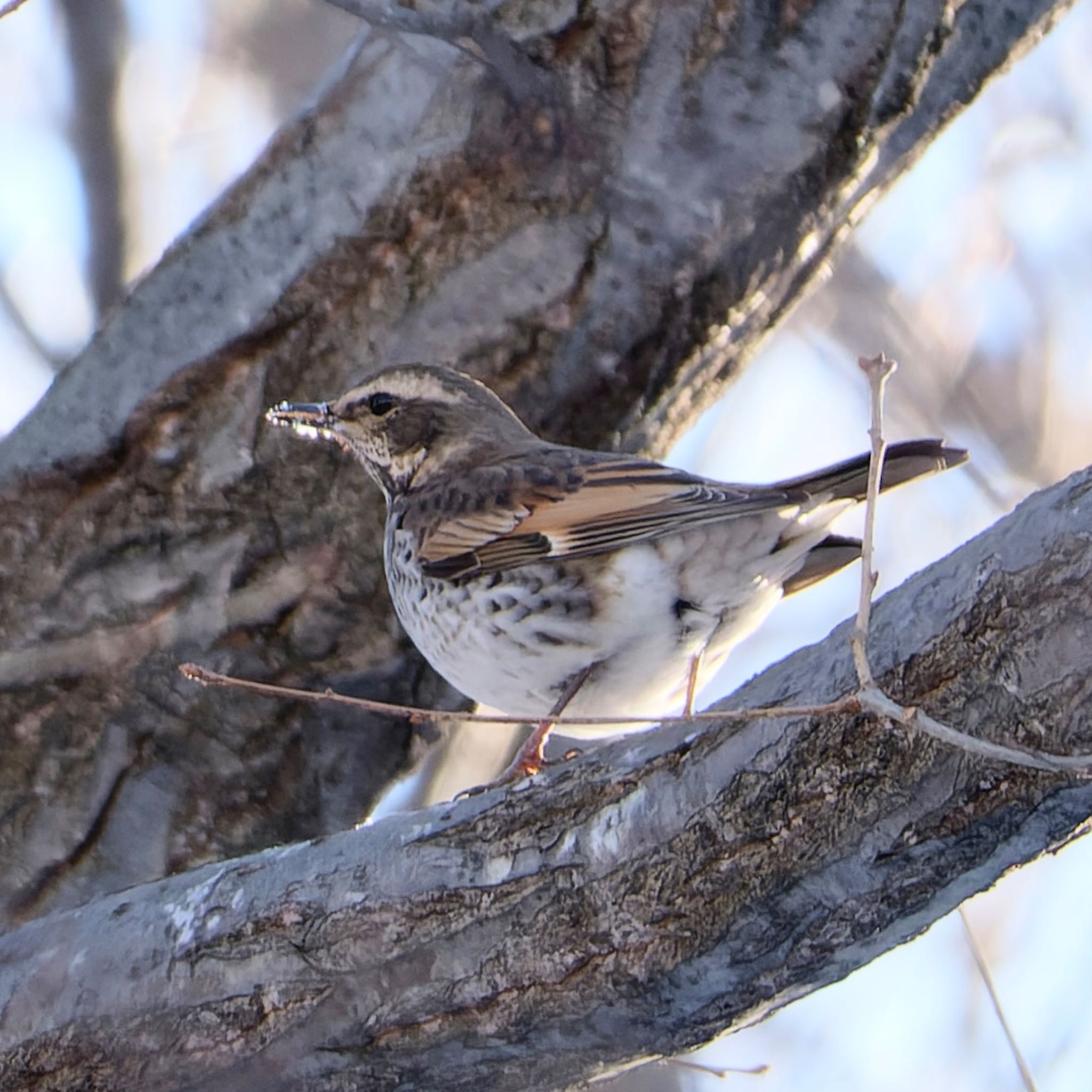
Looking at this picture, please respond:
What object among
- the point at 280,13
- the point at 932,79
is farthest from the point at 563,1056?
the point at 280,13

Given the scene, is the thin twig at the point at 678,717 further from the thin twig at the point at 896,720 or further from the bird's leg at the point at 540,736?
the bird's leg at the point at 540,736

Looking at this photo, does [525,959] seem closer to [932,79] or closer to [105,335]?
[105,335]

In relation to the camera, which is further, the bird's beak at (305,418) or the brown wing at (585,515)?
the bird's beak at (305,418)

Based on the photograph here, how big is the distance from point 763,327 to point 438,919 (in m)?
2.28

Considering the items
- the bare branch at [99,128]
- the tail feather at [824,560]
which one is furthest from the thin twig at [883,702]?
the bare branch at [99,128]

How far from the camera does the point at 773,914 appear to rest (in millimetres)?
2484

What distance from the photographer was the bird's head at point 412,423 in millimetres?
3988

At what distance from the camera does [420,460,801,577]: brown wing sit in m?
3.50

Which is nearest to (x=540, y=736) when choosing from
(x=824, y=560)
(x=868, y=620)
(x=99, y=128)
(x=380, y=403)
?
(x=824, y=560)

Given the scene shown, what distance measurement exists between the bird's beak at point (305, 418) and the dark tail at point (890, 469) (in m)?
1.30

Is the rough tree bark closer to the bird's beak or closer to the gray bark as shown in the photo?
the bird's beak

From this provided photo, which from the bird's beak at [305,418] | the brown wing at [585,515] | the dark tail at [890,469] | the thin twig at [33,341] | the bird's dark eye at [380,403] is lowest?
the dark tail at [890,469]

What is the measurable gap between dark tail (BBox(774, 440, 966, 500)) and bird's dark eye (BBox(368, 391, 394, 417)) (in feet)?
4.14

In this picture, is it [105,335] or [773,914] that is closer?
[773,914]
